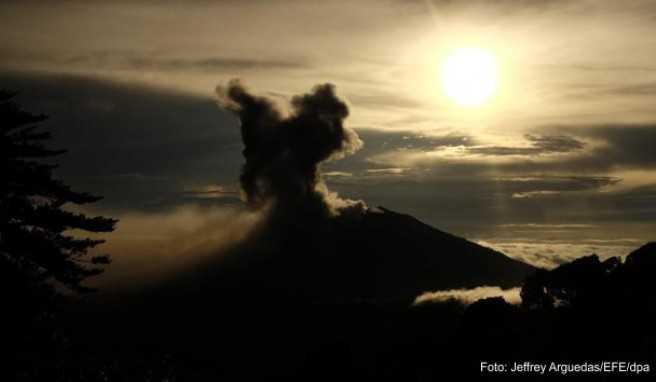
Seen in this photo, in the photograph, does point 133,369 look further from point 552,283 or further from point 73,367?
point 552,283

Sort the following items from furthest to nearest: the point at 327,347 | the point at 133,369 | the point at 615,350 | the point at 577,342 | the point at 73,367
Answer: the point at 327,347, the point at 577,342, the point at 615,350, the point at 133,369, the point at 73,367

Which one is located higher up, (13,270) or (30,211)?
(30,211)

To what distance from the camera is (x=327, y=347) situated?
8812 cm

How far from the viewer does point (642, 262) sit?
97.6 meters

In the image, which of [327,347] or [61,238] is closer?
[61,238]

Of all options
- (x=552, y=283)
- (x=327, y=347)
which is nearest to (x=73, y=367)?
(x=327, y=347)

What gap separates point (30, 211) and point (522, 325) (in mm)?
67043

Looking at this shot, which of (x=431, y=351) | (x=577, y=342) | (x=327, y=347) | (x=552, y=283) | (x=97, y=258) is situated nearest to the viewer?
(x=97, y=258)

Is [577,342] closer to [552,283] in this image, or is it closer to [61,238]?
[552,283]

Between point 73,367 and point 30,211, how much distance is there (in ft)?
37.1

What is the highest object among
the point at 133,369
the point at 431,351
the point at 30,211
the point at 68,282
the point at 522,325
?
the point at 30,211

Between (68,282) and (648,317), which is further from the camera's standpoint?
(648,317)

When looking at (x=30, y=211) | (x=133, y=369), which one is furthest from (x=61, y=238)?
(x=133, y=369)

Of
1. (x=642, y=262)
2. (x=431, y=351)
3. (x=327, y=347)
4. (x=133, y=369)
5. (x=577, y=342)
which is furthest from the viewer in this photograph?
(x=431, y=351)
